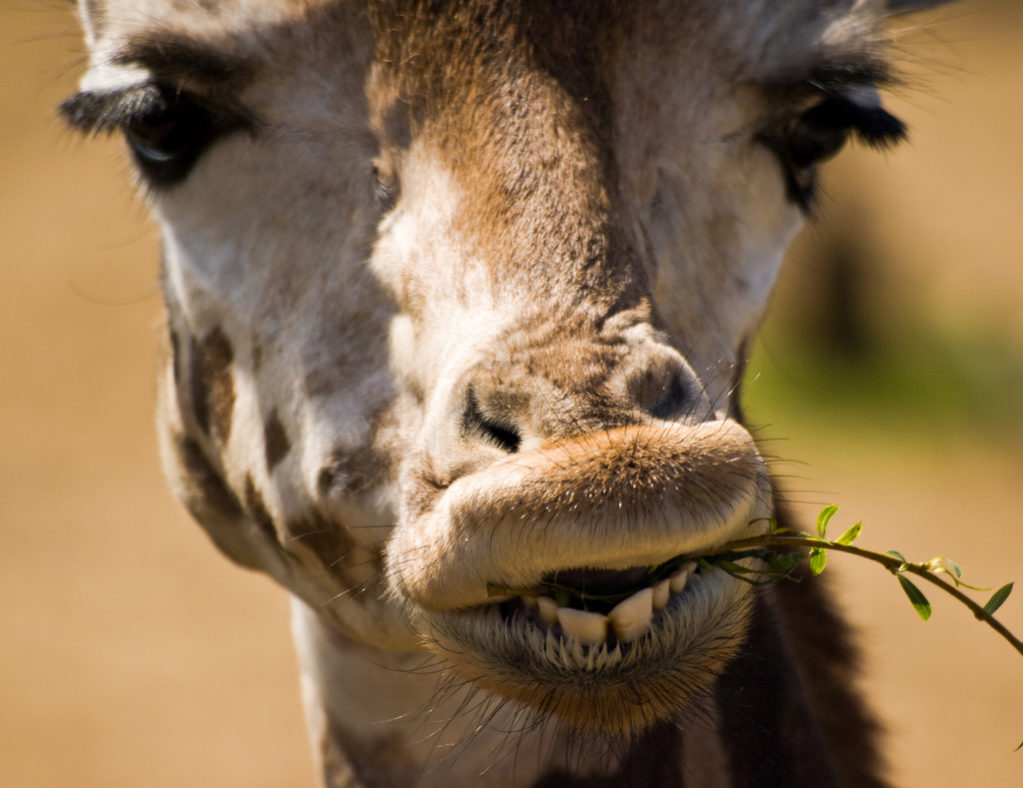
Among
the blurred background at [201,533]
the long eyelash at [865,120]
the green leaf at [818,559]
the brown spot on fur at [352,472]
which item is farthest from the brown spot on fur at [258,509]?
the blurred background at [201,533]

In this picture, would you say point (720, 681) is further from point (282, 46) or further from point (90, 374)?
point (90, 374)

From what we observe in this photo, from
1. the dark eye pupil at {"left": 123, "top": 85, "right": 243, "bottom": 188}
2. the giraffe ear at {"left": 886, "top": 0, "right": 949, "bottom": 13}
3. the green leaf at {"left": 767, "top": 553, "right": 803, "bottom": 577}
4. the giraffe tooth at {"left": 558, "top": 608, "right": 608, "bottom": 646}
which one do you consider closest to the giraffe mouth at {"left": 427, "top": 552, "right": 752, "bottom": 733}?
the giraffe tooth at {"left": 558, "top": 608, "right": 608, "bottom": 646}

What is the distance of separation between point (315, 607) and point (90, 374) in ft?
30.0

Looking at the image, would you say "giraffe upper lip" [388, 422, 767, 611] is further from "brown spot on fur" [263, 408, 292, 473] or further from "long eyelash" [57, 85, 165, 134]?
"long eyelash" [57, 85, 165, 134]

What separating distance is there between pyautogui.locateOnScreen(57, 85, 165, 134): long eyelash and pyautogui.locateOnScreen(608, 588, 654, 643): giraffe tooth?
4.67ft

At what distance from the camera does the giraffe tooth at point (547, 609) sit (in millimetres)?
1858

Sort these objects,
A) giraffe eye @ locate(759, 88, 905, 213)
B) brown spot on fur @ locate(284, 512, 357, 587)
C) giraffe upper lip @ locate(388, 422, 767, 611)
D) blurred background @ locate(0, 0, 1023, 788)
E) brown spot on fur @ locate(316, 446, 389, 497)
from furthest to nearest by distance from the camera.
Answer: blurred background @ locate(0, 0, 1023, 788)
giraffe eye @ locate(759, 88, 905, 213)
brown spot on fur @ locate(284, 512, 357, 587)
brown spot on fur @ locate(316, 446, 389, 497)
giraffe upper lip @ locate(388, 422, 767, 611)

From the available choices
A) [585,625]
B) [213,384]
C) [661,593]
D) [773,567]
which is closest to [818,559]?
[773,567]

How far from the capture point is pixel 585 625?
1819 mm

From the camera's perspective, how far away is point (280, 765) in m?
7.22

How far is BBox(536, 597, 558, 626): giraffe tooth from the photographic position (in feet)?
6.10

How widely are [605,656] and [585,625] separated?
0.07 meters

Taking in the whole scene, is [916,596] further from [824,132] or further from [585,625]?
[824,132]

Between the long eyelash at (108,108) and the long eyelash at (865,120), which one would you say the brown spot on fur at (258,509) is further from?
the long eyelash at (865,120)
